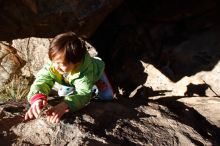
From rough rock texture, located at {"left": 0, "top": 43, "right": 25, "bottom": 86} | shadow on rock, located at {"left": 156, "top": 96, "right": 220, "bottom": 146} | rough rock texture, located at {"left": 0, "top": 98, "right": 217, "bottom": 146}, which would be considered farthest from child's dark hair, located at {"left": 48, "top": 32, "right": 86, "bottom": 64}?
rough rock texture, located at {"left": 0, "top": 43, "right": 25, "bottom": 86}

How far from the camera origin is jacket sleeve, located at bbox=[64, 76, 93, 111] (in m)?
2.60

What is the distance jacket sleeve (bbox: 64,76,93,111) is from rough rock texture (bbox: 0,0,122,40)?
34.8 inches

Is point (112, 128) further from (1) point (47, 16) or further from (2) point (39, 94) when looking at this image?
(1) point (47, 16)

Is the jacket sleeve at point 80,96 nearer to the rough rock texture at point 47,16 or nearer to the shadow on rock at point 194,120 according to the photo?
the shadow on rock at point 194,120

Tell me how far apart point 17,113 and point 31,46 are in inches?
90.5

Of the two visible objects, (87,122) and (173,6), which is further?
(173,6)

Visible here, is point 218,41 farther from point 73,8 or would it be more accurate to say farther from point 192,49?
point 73,8

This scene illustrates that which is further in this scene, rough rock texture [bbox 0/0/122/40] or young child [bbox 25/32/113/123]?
rough rock texture [bbox 0/0/122/40]

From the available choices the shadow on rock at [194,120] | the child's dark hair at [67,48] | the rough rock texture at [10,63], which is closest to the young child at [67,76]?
the child's dark hair at [67,48]

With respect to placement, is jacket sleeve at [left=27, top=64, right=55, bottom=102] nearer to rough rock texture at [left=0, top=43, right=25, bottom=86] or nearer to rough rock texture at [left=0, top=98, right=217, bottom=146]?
rough rock texture at [left=0, top=98, right=217, bottom=146]

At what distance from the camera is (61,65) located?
8.80 feet

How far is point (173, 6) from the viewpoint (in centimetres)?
492

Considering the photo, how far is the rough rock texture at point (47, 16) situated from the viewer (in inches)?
136

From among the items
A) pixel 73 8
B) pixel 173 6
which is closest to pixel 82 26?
pixel 73 8
